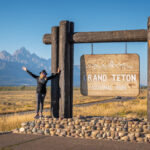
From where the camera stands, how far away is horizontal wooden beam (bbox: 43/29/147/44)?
9.26m

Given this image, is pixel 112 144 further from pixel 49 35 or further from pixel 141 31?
pixel 49 35

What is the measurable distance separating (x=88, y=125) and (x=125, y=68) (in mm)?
2608

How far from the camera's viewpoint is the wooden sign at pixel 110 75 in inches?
387

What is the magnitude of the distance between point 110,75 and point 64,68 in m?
1.66

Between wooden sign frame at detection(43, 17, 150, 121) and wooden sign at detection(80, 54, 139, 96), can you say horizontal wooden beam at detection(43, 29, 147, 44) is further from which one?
wooden sign at detection(80, 54, 139, 96)

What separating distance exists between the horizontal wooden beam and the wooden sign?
0.68 metres

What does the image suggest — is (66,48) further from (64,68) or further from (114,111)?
(114,111)

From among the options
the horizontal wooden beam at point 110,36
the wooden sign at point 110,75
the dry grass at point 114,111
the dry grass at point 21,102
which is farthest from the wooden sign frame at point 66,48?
the dry grass at point 21,102

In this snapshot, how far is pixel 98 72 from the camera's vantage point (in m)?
10.1

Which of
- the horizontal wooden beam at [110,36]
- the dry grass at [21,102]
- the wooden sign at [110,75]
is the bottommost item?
the dry grass at [21,102]

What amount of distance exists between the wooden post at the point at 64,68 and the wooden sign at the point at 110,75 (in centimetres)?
65

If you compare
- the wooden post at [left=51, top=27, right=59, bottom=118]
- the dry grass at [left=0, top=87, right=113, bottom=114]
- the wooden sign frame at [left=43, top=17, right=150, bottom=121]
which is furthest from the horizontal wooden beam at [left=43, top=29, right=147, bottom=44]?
the dry grass at [left=0, top=87, right=113, bottom=114]

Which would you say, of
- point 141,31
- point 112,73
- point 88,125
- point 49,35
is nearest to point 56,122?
point 88,125

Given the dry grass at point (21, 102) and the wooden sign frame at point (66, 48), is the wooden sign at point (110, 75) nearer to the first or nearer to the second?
the wooden sign frame at point (66, 48)
